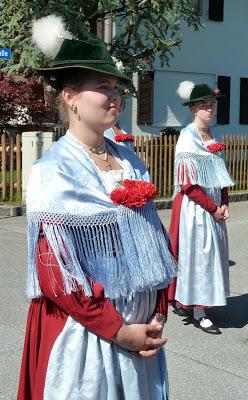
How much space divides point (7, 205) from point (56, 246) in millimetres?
8877

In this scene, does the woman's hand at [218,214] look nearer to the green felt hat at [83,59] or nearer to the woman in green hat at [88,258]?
the woman in green hat at [88,258]

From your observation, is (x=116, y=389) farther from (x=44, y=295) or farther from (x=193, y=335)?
(x=193, y=335)

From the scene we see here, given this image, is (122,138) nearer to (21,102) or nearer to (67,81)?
(67,81)

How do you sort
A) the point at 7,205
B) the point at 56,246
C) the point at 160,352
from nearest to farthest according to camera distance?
the point at 56,246, the point at 160,352, the point at 7,205

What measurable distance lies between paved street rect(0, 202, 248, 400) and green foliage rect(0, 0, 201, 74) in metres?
6.09

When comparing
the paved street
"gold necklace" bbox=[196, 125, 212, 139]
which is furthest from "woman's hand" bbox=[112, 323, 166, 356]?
"gold necklace" bbox=[196, 125, 212, 139]

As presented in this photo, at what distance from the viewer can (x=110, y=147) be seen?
2633 mm

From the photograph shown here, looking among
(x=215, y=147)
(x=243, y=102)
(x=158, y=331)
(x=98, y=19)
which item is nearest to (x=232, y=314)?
(x=215, y=147)

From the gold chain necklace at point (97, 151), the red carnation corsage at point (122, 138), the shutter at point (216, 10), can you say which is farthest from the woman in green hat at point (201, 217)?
the shutter at point (216, 10)

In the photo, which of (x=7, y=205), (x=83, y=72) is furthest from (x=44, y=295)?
(x=7, y=205)

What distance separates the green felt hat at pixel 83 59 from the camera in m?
2.31

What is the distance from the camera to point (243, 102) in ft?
70.1

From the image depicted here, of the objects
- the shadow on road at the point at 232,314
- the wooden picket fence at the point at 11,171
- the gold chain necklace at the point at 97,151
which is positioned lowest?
the shadow on road at the point at 232,314

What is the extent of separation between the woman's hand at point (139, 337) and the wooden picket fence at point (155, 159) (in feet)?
29.4
